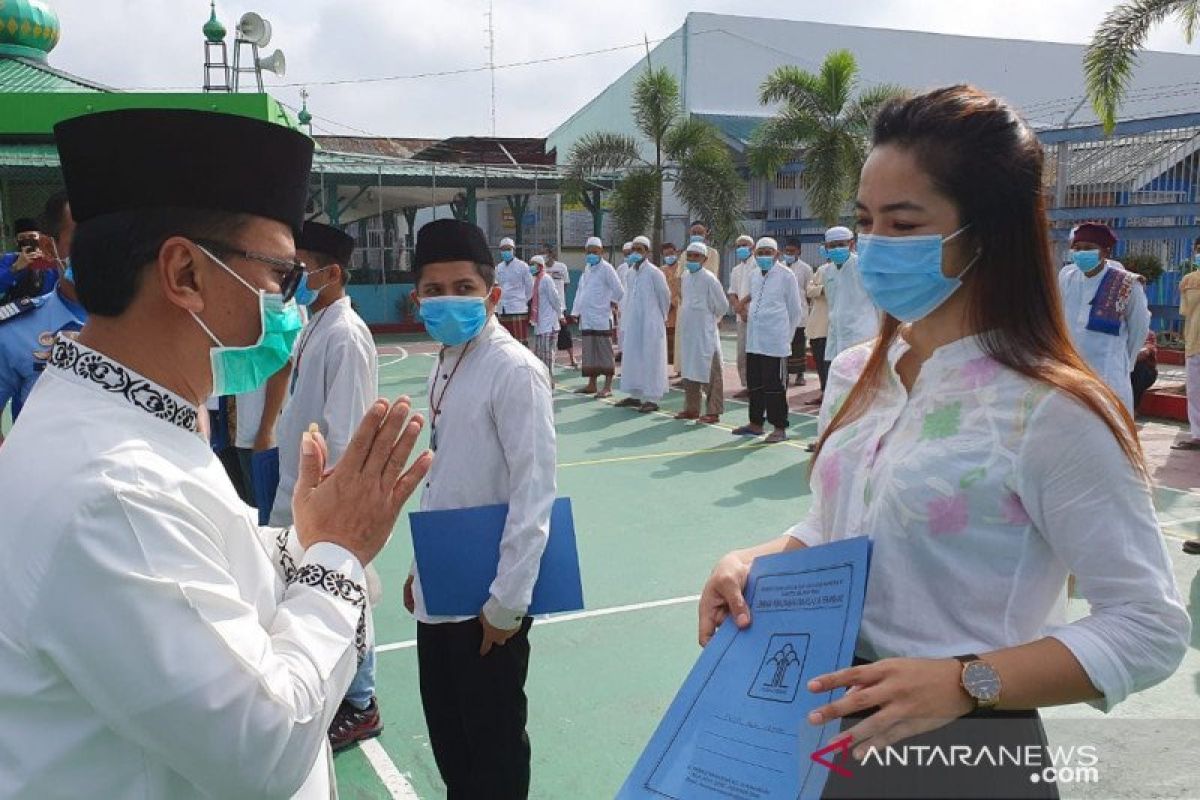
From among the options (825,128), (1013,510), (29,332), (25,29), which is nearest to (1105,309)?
(1013,510)

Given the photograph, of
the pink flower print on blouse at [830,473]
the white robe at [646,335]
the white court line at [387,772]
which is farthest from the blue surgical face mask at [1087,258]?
the pink flower print on blouse at [830,473]

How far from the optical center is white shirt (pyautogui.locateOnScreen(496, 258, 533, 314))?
13.6m

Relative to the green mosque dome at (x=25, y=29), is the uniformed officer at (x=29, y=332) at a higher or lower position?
lower

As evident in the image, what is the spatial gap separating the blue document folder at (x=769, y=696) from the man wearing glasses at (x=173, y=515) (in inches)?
20.0

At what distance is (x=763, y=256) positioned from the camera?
32.0ft

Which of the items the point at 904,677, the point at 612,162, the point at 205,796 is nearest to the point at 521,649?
the point at 205,796

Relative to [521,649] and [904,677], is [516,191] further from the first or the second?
[904,677]

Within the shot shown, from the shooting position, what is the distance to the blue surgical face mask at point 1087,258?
6.91 metres

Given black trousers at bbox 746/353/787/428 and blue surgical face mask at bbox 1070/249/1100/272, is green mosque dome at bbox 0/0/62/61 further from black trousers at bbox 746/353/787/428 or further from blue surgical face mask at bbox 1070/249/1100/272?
blue surgical face mask at bbox 1070/249/1100/272

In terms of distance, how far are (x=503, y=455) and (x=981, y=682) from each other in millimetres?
1723

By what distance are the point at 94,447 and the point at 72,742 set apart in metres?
0.37

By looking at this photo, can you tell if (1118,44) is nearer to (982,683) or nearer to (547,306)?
(547,306)

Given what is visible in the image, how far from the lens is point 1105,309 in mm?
6969

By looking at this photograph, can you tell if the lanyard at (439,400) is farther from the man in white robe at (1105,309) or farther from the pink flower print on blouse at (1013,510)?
the man in white robe at (1105,309)
